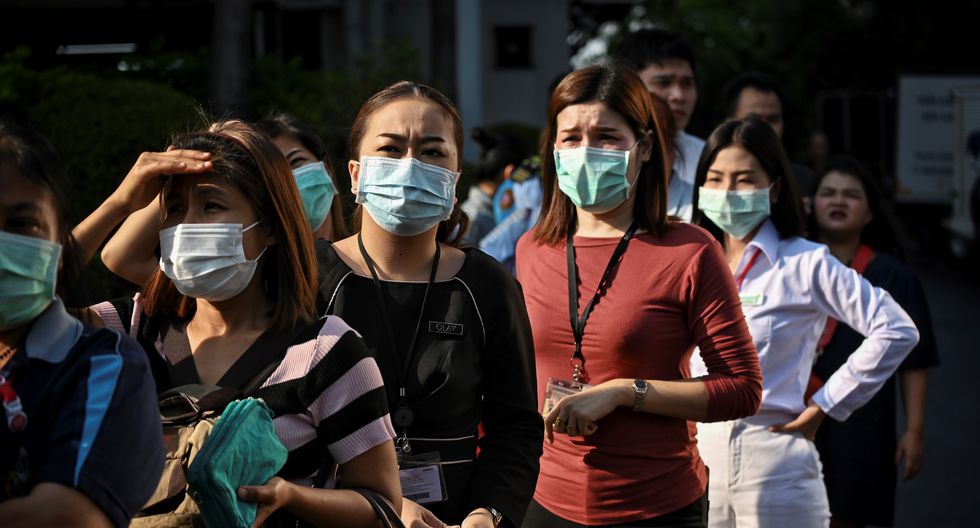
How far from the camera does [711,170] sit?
496 centimetres

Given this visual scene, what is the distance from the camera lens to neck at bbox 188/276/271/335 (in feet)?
9.82

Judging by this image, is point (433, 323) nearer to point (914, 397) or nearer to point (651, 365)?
point (651, 365)

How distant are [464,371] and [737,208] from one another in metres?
1.86

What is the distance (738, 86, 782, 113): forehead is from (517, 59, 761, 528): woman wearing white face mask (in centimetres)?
288

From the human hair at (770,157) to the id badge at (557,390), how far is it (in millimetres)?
1394

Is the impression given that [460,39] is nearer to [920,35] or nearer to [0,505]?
[920,35]

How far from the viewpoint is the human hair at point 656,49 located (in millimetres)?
6328

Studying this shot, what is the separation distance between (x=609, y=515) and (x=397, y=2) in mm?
29010

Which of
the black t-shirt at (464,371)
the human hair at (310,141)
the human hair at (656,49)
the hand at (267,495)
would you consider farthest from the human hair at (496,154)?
the hand at (267,495)

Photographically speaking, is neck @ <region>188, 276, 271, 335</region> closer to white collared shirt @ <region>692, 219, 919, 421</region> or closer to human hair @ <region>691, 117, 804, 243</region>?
white collared shirt @ <region>692, 219, 919, 421</region>

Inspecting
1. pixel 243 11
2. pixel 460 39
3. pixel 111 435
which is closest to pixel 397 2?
pixel 460 39

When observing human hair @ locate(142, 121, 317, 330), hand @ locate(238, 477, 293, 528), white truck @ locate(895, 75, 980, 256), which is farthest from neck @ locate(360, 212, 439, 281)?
white truck @ locate(895, 75, 980, 256)

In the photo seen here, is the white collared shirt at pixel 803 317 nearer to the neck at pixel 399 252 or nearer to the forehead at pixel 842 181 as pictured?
the forehead at pixel 842 181

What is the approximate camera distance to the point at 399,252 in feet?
11.5
